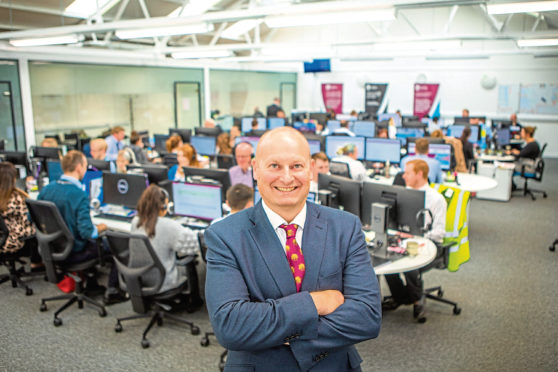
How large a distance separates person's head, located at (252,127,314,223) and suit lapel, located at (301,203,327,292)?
10 centimetres

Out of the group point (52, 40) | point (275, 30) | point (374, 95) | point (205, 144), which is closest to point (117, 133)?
point (205, 144)

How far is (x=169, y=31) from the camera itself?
6.80 meters

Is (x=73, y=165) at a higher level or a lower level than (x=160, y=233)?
higher

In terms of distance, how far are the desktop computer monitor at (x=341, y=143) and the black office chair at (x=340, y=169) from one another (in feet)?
5.70

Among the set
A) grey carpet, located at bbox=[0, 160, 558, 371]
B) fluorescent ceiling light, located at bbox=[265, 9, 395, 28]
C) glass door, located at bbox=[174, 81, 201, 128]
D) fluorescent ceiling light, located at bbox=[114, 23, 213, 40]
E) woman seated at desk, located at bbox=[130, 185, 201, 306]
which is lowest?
grey carpet, located at bbox=[0, 160, 558, 371]

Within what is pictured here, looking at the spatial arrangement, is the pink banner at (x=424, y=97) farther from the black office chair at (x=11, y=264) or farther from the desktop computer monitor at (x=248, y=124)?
the black office chair at (x=11, y=264)

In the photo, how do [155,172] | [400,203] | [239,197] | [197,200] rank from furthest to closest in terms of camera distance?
[155,172], [197,200], [400,203], [239,197]

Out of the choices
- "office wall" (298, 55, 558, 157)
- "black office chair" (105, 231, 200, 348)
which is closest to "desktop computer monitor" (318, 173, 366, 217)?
"black office chair" (105, 231, 200, 348)

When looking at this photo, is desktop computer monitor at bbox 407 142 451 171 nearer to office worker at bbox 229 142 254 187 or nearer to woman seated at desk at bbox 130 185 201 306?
office worker at bbox 229 142 254 187

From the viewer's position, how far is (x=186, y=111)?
1295 cm

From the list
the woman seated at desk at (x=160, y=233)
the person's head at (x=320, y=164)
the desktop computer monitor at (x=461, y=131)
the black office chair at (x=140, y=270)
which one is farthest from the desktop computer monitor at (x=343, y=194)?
the desktop computer monitor at (x=461, y=131)

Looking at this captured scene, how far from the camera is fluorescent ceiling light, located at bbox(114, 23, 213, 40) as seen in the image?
21.2ft

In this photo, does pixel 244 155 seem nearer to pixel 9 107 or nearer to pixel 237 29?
pixel 9 107

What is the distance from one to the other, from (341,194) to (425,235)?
791 millimetres
